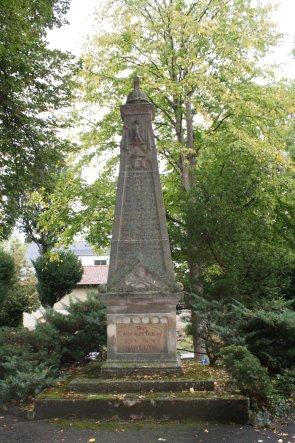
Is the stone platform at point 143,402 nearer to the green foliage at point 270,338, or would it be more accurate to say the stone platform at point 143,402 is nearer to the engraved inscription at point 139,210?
the green foliage at point 270,338

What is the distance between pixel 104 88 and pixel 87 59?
111 centimetres

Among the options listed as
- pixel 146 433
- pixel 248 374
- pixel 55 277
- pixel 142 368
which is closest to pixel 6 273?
pixel 55 277

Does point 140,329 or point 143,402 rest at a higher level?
point 140,329

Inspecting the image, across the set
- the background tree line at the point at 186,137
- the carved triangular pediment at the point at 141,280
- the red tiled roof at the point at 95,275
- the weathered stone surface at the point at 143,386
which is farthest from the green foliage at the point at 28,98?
the red tiled roof at the point at 95,275

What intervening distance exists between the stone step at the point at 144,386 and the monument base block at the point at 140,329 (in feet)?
2.13

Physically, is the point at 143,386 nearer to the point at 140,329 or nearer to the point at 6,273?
the point at 140,329

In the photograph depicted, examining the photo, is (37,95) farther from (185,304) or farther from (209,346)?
(209,346)

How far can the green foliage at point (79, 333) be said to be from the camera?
28.6ft

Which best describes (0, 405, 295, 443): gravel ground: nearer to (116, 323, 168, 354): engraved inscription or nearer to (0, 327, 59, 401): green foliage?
(0, 327, 59, 401): green foliage

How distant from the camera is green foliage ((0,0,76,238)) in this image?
10117 mm

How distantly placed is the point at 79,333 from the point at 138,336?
184 cm

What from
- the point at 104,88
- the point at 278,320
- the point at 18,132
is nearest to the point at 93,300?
the point at 278,320

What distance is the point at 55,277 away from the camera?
21.6 metres

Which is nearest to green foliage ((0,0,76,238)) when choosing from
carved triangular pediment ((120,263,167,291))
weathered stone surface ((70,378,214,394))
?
carved triangular pediment ((120,263,167,291))
